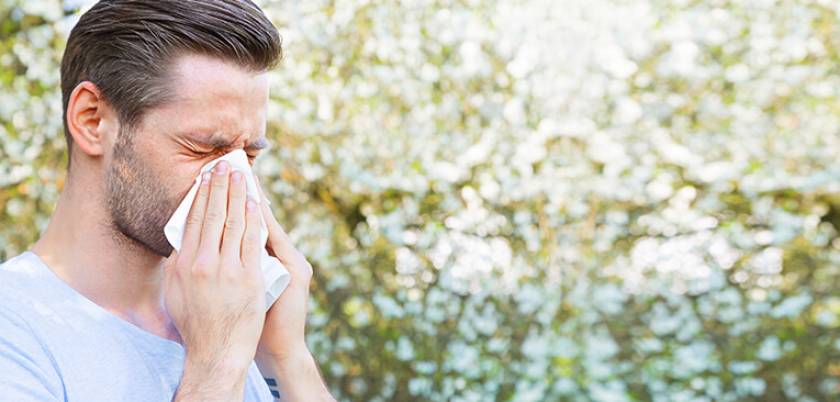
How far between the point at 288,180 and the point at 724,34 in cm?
206

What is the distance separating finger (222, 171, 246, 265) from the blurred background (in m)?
2.56

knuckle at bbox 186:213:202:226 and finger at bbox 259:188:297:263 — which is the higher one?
knuckle at bbox 186:213:202:226

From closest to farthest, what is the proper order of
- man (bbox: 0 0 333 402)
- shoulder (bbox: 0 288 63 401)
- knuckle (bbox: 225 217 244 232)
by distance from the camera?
shoulder (bbox: 0 288 63 401) < man (bbox: 0 0 333 402) < knuckle (bbox: 225 217 244 232)

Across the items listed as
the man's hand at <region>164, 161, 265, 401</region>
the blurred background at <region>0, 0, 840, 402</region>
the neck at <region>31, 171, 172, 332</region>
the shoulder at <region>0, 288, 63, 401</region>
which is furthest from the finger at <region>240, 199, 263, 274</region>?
the blurred background at <region>0, 0, 840, 402</region>

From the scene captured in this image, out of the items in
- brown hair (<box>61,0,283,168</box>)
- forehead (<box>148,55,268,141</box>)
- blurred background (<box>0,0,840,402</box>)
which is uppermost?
brown hair (<box>61,0,283,168</box>)

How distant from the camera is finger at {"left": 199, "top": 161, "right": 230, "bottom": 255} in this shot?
61.5 inches

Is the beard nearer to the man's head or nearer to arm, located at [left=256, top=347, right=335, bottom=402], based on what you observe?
the man's head

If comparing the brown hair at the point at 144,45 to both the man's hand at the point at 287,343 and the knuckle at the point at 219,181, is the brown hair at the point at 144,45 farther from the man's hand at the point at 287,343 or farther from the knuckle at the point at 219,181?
the man's hand at the point at 287,343

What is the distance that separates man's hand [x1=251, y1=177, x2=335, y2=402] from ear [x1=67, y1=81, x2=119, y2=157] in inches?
11.6

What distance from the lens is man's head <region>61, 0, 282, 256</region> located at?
5.39 feet

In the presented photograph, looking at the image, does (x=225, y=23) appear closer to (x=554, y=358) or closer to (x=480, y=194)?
(x=480, y=194)

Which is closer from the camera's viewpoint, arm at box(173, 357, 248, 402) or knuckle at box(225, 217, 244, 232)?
arm at box(173, 357, 248, 402)

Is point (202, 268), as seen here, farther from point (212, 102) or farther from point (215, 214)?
point (212, 102)

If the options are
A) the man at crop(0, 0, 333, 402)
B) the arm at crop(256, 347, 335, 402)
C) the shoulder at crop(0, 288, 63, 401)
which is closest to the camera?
the shoulder at crop(0, 288, 63, 401)
